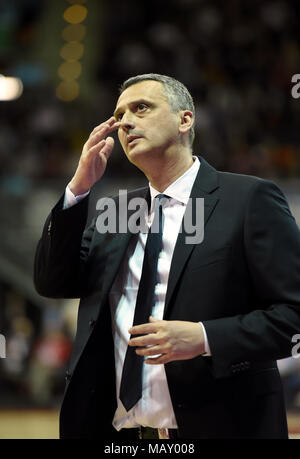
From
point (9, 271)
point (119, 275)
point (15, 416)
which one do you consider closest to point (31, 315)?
point (9, 271)

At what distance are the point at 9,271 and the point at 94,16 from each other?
18.9 feet

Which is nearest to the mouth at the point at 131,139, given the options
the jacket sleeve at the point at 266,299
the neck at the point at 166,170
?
the neck at the point at 166,170

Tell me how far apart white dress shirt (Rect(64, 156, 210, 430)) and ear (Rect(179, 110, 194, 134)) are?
14 centimetres

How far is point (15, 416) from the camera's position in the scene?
8438mm

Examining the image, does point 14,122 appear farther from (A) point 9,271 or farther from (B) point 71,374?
(B) point 71,374

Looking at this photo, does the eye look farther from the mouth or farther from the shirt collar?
the shirt collar

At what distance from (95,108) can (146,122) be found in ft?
28.1

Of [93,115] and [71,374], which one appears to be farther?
[93,115]

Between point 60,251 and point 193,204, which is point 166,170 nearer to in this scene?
point 193,204

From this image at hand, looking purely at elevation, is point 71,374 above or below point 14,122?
below

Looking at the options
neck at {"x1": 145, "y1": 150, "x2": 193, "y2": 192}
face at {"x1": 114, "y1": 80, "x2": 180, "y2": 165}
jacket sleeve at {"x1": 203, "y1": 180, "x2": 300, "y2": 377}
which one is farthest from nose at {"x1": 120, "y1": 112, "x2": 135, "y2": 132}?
jacket sleeve at {"x1": 203, "y1": 180, "x2": 300, "y2": 377}

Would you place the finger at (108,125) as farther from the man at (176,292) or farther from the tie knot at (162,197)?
the tie knot at (162,197)

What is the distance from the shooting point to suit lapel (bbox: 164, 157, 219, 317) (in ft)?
8.40
